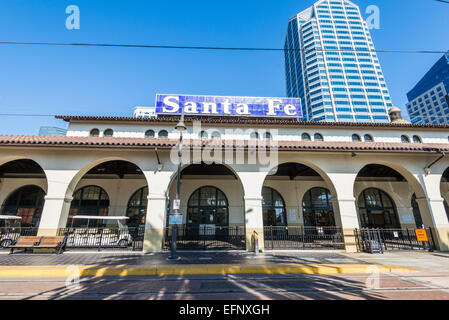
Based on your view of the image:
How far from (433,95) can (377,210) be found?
128031 millimetres

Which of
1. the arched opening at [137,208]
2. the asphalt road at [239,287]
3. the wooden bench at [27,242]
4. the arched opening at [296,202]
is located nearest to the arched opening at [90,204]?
the arched opening at [137,208]

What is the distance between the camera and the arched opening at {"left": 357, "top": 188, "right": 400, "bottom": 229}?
58.0ft

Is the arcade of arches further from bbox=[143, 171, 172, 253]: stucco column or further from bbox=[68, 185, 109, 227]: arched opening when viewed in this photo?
bbox=[143, 171, 172, 253]: stucco column

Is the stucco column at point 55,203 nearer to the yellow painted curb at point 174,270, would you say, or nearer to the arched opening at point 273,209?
the yellow painted curb at point 174,270

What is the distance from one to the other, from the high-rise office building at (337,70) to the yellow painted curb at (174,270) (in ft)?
310

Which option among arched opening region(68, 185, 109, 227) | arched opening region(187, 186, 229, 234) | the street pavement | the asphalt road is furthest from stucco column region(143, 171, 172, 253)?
arched opening region(68, 185, 109, 227)

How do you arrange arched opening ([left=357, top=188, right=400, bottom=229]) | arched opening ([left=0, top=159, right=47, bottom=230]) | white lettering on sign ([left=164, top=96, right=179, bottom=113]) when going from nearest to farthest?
arched opening ([left=0, top=159, right=47, bottom=230]) → arched opening ([left=357, top=188, right=400, bottom=229]) → white lettering on sign ([left=164, top=96, right=179, bottom=113])

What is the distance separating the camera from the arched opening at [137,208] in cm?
1703

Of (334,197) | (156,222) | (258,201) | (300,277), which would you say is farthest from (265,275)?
(334,197)

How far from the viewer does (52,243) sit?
1016 centimetres

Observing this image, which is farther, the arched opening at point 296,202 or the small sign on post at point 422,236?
the arched opening at point 296,202

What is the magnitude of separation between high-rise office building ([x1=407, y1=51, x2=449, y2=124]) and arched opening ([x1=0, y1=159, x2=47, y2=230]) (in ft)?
420

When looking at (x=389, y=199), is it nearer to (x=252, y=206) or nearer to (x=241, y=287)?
(x=252, y=206)
